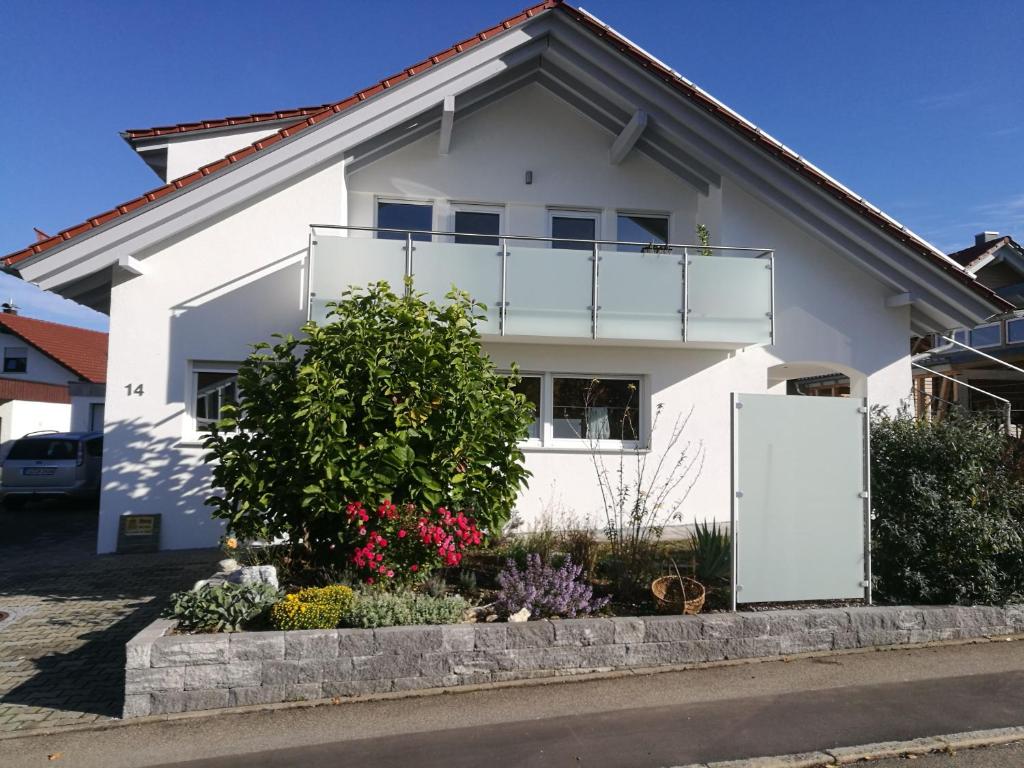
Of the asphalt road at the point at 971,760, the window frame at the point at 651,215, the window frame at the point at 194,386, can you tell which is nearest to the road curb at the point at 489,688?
the asphalt road at the point at 971,760

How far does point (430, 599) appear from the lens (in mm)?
5566

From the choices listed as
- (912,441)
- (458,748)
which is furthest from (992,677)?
(458,748)

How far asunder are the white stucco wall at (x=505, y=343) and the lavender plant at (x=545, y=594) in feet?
14.4

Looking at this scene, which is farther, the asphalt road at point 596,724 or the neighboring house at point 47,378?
the neighboring house at point 47,378

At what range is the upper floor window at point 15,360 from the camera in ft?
101

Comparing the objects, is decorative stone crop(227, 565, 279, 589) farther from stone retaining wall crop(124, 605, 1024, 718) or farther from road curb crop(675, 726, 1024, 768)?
road curb crop(675, 726, 1024, 768)

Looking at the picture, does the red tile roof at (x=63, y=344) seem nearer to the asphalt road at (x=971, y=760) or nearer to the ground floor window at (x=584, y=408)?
the ground floor window at (x=584, y=408)

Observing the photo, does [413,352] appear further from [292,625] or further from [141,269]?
[141,269]

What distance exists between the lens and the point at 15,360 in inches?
1220

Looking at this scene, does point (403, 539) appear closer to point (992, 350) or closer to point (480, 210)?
point (480, 210)

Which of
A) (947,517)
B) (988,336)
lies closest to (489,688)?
(947,517)

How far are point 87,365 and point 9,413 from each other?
6.94 meters

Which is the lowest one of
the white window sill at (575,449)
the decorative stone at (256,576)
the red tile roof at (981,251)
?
the decorative stone at (256,576)

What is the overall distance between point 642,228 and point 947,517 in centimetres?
707
